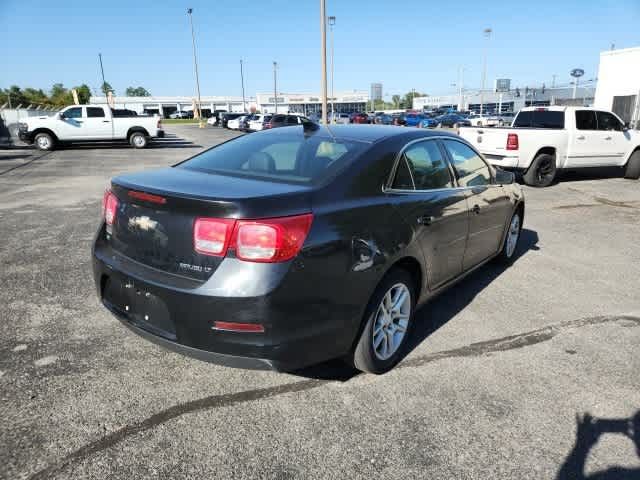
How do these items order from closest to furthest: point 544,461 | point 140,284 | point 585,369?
point 544,461 < point 140,284 < point 585,369

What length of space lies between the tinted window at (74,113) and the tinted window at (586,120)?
18.9 meters

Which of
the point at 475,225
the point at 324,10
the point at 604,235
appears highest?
the point at 324,10

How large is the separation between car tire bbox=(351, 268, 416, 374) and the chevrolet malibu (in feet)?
0.03

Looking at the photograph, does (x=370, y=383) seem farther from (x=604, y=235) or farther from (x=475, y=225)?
(x=604, y=235)

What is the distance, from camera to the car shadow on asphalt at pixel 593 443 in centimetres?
225

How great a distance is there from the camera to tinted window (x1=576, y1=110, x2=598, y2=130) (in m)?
11.1

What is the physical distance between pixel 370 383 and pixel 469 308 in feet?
5.35

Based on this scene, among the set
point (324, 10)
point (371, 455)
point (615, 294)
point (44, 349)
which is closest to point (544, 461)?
point (371, 455)

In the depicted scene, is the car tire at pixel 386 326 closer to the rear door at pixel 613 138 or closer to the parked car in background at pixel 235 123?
the rear door at pixel 613 138

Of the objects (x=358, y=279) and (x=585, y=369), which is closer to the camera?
A: (x=358, y=279)

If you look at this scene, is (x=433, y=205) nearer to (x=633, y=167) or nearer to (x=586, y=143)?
(x=586, y=143)

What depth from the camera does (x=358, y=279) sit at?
2637mm

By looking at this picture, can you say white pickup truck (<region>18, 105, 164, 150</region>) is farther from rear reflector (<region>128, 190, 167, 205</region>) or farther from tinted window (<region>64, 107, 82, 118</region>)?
rear reflector (<region>128, 190, 167, 205</region>)

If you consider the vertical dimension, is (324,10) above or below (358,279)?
above
